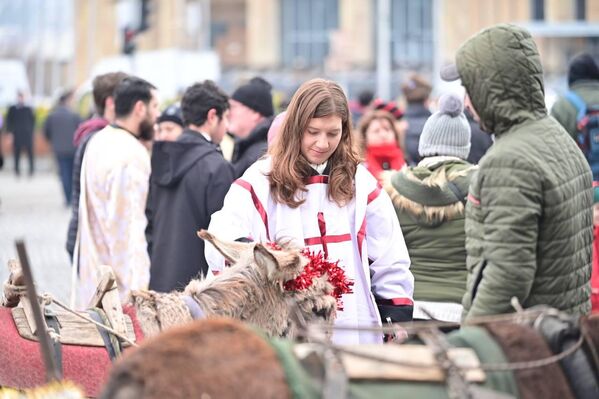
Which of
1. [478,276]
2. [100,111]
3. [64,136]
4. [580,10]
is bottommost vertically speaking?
[64,136]

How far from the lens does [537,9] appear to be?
59.2 meters

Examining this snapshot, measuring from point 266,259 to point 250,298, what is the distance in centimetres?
15

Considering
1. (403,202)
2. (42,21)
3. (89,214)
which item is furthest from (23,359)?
(42,21)

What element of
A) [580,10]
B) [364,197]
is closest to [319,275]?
[364,197]

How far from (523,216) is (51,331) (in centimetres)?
182

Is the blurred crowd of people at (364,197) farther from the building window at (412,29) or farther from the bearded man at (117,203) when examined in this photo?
the building window at (412,29)

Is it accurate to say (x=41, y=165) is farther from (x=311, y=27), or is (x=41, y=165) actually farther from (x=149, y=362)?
(x=149, y=362)

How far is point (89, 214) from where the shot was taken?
7.98 meters

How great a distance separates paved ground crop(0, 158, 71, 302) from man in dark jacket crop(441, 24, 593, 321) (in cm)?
309

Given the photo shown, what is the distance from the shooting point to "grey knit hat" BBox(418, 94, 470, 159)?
22.6 ft

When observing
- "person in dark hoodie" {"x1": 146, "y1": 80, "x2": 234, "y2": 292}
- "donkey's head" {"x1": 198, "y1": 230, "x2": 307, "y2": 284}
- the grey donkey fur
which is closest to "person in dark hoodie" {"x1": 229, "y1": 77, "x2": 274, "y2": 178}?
"person in dark hoodie" {"x1": 146, "y1": 80, "x2": 234, "y2": 292}

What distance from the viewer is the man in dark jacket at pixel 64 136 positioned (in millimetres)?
23969

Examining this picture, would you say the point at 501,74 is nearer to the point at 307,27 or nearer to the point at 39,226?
the point at 39,226

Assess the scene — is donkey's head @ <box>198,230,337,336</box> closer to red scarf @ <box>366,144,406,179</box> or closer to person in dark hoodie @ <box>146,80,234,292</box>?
person in dark hoodie @ <box>146,80,234,292</box>
